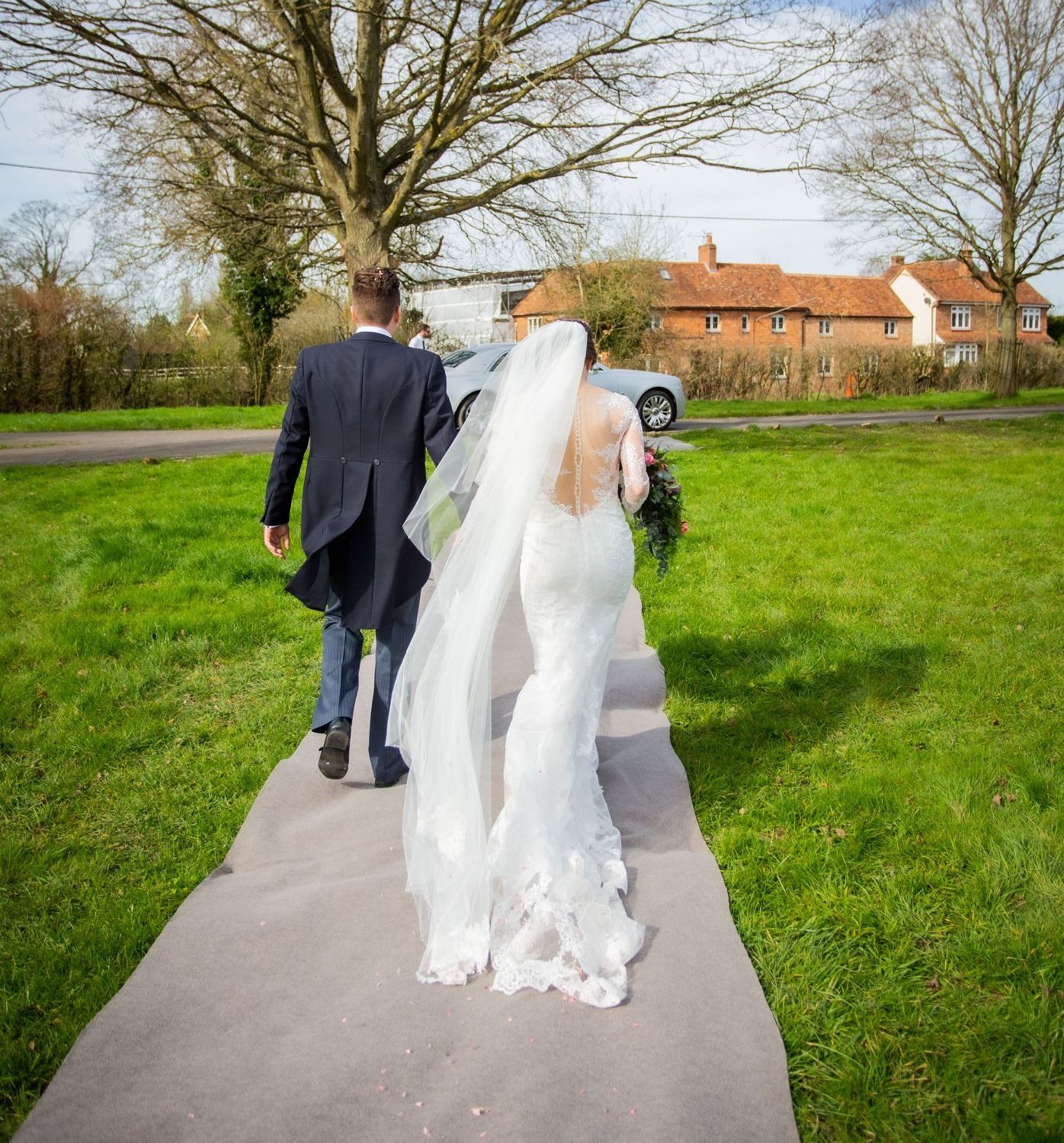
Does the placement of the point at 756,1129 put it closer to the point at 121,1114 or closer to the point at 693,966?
the point at 693,966

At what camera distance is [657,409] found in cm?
1922

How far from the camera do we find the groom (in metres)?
4.42

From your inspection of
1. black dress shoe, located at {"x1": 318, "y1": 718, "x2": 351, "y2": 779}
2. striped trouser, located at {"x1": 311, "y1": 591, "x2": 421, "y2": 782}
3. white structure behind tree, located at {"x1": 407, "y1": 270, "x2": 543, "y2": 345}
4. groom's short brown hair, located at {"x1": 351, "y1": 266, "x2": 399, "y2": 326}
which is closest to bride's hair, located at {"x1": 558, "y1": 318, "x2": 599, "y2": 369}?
groom's short brown hair, located at {"x1": 351, "y1": 266, "x2": 399, "y2": 326}

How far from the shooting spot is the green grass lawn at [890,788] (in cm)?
291

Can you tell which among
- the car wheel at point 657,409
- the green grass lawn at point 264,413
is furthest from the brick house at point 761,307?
the car wheel at point 657,409

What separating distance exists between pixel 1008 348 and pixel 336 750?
31.9m

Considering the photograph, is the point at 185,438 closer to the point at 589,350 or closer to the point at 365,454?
the point at 365,454

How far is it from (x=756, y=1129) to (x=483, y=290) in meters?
52.2

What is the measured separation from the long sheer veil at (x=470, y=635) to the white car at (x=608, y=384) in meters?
12.3

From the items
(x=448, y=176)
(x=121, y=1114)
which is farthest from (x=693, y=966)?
(x=448, y=176)

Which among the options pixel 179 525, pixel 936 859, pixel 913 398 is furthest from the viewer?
pixel 913 398

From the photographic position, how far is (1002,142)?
29.1 metres

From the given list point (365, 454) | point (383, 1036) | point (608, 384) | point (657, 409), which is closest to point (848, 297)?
point (657, 409)

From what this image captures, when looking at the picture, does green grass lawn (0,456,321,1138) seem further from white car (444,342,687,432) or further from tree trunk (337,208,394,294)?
white car (444,342,687,432)
